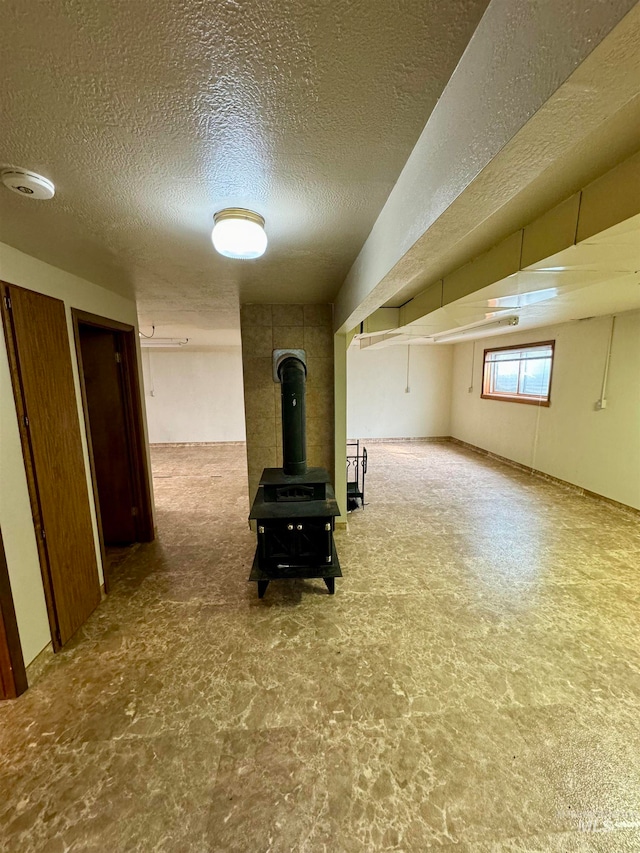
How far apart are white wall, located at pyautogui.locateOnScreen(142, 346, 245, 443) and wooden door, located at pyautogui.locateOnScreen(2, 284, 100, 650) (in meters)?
5.18

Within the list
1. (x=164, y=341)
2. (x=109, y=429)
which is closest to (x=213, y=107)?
(x=109, y=429)

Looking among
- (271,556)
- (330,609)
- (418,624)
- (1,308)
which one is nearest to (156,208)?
(1,308)

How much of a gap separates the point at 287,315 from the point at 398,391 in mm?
4708

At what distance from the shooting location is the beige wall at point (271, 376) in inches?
130

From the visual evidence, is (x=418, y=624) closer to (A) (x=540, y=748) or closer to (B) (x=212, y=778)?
(A) (x=540, y=748)

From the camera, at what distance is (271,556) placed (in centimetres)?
243

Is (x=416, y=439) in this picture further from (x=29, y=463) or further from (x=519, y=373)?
(x=29, y=463)

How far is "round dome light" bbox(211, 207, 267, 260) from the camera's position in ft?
4.50

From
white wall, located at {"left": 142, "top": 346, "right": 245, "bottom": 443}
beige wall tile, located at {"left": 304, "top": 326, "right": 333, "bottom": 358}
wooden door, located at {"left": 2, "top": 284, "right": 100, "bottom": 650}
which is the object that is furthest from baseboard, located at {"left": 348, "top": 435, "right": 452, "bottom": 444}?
wooden door, located at {"left": 2, "top": 284, "right": 100, "bottom": 650}

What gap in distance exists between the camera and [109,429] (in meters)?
3.08

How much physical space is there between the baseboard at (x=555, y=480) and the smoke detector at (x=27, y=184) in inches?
211

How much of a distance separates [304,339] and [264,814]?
3.12 m

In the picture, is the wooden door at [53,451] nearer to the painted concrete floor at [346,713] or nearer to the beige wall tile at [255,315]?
the painted concrete floor at [346,713]

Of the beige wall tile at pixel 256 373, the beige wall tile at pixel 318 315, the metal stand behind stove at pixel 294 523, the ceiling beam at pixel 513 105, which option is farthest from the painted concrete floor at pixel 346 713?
the beige wall tile at pixel 318 315
